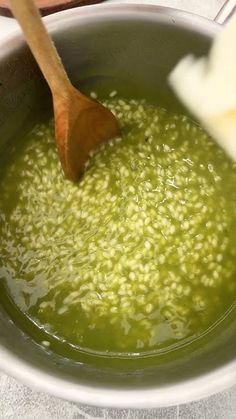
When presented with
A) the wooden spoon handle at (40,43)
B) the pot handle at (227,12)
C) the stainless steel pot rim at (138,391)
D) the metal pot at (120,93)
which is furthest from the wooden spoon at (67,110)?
the stainless steel pot rim at (138,391)

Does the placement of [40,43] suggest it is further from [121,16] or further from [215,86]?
[215,86]

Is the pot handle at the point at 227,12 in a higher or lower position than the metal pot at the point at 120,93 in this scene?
higher

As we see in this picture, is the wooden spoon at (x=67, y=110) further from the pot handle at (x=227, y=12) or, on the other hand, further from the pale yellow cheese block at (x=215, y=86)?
the pot handle at (x=227, y=12)

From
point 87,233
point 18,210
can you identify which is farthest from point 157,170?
point 18,210

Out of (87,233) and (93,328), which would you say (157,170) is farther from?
(93,328)

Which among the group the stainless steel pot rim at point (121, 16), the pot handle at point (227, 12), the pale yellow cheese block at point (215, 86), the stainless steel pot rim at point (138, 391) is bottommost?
the stainless steel pot rim at point (138, 391)

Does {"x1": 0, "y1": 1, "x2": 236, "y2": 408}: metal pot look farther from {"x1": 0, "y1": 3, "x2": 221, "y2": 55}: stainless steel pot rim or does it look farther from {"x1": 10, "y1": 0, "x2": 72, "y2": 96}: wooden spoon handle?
{"x1": 10, "y1": 0, "x2": 72, "y2": 96}: wooden spoon handle
